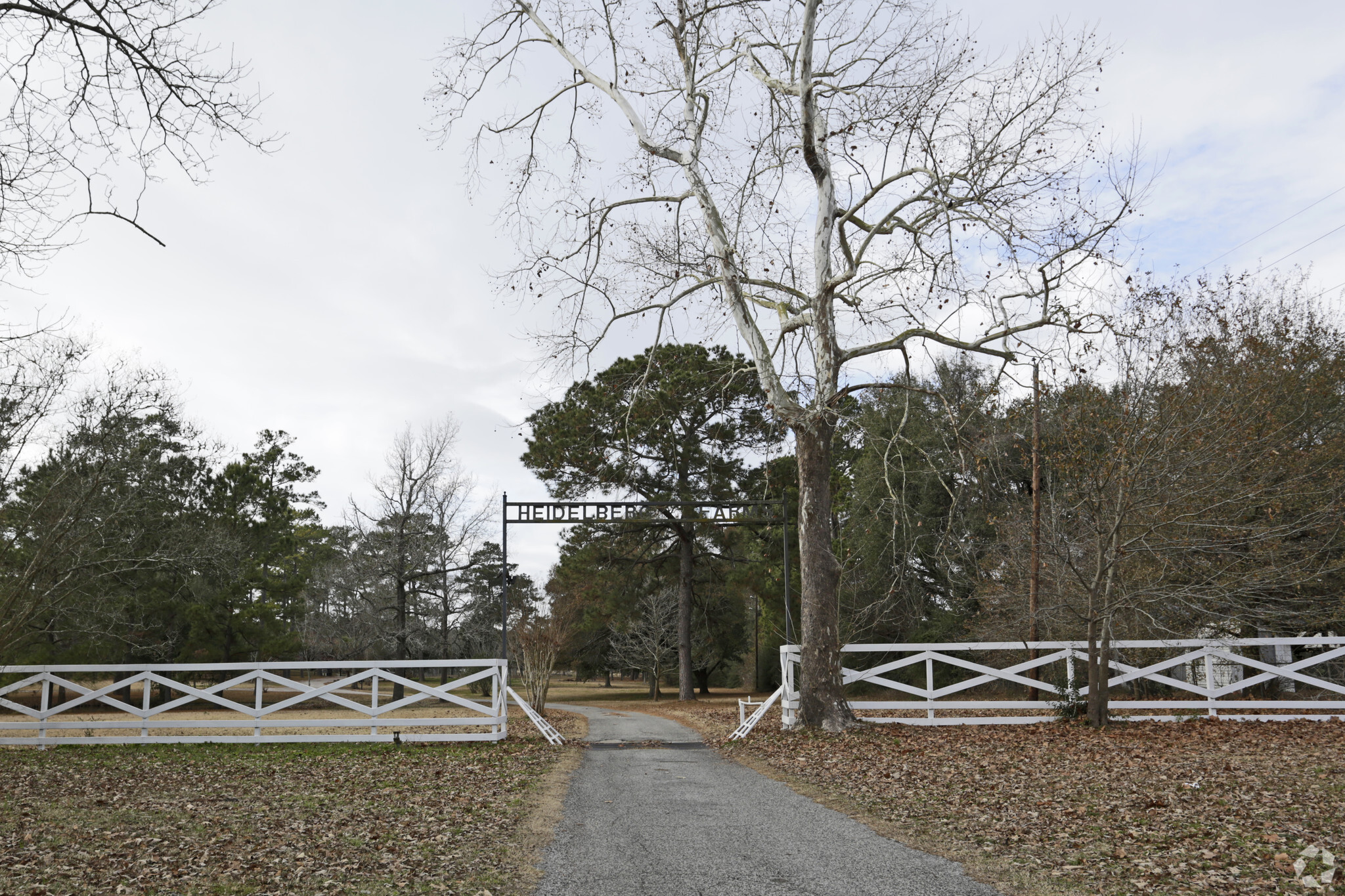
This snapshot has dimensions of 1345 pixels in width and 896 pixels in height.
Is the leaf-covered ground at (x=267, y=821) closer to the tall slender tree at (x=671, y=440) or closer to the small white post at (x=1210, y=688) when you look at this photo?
the small white post at (x=1210, y=688)

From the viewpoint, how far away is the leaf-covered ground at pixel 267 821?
5.17m

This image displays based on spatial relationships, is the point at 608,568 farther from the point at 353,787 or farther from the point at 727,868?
the point at 727,868

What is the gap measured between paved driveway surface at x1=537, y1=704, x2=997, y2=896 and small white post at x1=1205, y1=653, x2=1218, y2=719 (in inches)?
304

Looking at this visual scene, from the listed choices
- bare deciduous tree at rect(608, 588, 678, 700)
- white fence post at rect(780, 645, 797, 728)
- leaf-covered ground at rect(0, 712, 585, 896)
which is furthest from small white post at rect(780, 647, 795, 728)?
bare deciduous tree at rect(608, 588, 678, 700)

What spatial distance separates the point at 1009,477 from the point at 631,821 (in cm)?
2058

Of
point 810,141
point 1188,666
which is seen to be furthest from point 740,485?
point 810,141

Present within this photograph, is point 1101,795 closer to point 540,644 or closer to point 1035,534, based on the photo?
point 1035,534

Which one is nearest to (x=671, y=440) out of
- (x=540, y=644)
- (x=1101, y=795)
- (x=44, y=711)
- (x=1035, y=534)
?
(x=540, y=644)

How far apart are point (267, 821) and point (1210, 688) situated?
12691 millimetres

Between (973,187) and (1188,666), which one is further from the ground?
(973,187)

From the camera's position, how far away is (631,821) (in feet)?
22.9

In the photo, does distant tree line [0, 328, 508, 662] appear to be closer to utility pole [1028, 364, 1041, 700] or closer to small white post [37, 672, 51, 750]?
small white post [37, 672, 51, 750]

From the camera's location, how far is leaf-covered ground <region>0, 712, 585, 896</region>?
17.0 feet

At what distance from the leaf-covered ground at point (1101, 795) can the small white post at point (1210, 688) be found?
0.35 meters
